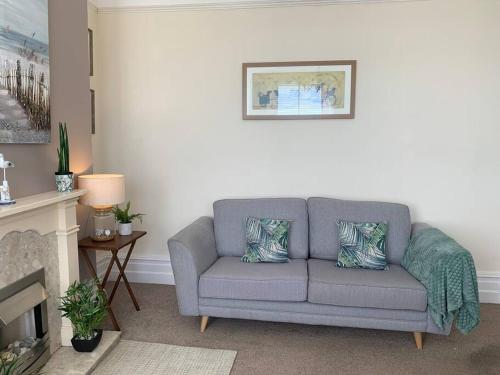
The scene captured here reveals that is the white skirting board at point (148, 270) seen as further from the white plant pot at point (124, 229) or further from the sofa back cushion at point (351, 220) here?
the sofa back cushion at point (351, 220)

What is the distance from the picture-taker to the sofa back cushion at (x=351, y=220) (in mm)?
2941

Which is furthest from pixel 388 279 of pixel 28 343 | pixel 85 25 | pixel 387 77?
pixel 85 25

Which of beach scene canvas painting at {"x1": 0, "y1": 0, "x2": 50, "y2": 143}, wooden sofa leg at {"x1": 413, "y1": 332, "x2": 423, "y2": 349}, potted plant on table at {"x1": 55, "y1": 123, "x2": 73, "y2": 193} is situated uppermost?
beach scene canvas painting at {"x1": 0, "y1": 0, "x2": 50, "y2": 143}

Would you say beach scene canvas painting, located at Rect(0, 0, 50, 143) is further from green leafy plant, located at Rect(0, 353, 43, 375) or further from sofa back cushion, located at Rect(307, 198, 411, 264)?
sofa back cushion, located at Rect(307, 198, 411, 264)

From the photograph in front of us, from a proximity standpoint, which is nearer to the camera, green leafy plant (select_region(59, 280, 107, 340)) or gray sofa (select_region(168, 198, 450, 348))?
green leafy plant (select_region(59, 280, 107, 340))

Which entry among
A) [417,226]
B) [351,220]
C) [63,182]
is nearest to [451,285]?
[417,226]

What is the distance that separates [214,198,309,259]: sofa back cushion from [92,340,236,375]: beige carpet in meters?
0.88

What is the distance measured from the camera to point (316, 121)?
328cm

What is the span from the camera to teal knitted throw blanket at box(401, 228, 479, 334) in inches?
88.3

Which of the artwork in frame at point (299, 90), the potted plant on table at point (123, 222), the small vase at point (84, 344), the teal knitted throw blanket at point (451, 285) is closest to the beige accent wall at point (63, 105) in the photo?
the potted plant on table at point (123, 222)

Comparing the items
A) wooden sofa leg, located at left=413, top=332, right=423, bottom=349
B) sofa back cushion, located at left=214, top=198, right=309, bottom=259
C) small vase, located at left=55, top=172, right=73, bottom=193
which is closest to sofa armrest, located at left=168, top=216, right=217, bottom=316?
sofa back cushion, located at left=214, top=198, right=309, bottom=259

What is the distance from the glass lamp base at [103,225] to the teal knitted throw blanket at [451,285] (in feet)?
7.36

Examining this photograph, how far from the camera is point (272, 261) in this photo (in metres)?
2.88

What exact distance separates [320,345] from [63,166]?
2.06 m
